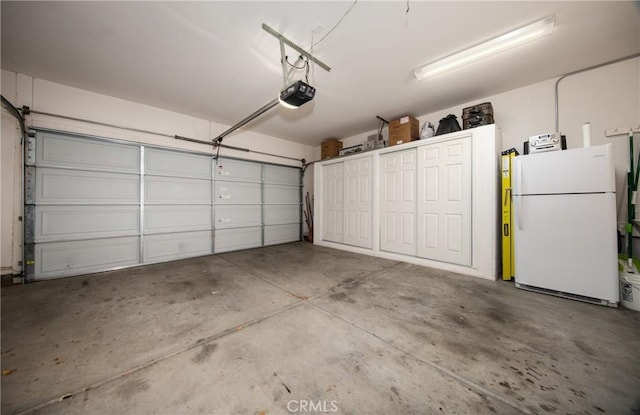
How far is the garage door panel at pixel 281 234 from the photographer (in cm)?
573

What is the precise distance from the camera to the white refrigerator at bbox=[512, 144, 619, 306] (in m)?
2.23

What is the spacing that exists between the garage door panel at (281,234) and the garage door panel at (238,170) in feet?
4.67

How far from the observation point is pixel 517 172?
8.95ft

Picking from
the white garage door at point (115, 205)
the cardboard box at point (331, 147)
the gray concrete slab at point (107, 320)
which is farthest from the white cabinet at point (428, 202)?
the white garage door at point (115, 205)

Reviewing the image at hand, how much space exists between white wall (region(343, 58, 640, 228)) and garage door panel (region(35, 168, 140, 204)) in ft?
21.9

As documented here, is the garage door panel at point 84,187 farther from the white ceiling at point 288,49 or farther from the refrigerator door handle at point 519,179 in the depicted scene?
the refrigerator door handle at point 519,179

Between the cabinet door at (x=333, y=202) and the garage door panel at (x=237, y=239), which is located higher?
the cabinet door at (x=333, y=202)

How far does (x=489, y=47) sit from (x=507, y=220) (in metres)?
2.28

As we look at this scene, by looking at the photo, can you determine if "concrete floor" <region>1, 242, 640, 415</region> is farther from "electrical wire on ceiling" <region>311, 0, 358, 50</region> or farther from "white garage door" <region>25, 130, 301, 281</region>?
"electrical wire on ceiling" <region>311, 0, 358, 50</region>

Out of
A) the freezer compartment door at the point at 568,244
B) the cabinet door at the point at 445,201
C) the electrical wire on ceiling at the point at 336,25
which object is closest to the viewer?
the electrical wire on ceiling at the point at 336,25

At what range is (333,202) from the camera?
17.8 ft

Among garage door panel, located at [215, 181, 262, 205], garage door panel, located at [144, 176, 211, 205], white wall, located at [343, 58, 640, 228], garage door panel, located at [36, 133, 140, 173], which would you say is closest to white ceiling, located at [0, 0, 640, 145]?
white wall, located at [343, 58, 640, 228]

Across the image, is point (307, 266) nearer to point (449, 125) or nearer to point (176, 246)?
point (176, 246)

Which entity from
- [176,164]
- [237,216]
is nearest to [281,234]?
[237,216]
